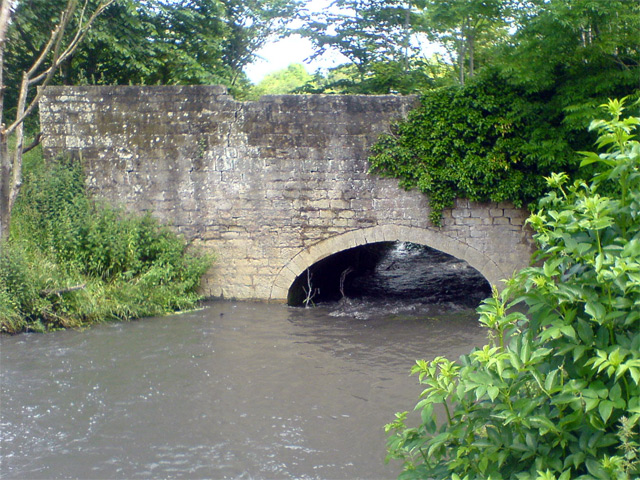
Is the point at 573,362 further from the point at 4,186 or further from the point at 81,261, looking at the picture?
the point at 81,261

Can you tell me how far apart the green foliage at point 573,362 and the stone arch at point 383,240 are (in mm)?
7074

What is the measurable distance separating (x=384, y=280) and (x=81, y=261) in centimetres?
669

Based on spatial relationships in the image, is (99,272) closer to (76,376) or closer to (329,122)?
(76,376)

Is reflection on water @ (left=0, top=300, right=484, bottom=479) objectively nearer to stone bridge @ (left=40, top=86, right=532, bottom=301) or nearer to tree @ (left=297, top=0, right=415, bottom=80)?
stone bridge @ (left=40, top=86, right=532, bottom=301)

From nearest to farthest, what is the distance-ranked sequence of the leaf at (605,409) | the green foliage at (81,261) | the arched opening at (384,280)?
the leaf at (605,409), the green foliage at (81,261), the arched opening at (384,280)

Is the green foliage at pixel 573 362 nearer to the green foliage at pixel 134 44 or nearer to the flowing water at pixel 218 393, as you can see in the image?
the flowing water at pixel 218 393

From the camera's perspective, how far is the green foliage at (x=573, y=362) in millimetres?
2109

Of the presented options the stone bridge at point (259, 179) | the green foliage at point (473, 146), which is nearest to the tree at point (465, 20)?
the green foliage at point (473, 146)

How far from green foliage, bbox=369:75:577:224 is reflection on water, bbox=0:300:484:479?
2142 mm

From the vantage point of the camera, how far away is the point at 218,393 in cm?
641

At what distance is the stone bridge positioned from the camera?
373 inches

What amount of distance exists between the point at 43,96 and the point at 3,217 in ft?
7.78

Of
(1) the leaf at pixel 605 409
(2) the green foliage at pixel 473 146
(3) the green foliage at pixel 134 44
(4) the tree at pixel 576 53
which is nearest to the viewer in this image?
(1) the leaf at pixel 605 409

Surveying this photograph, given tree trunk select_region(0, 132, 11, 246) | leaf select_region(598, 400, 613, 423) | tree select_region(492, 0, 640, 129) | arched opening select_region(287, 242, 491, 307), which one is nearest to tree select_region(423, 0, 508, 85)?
tree select_region(492, 0, 640, 129)
